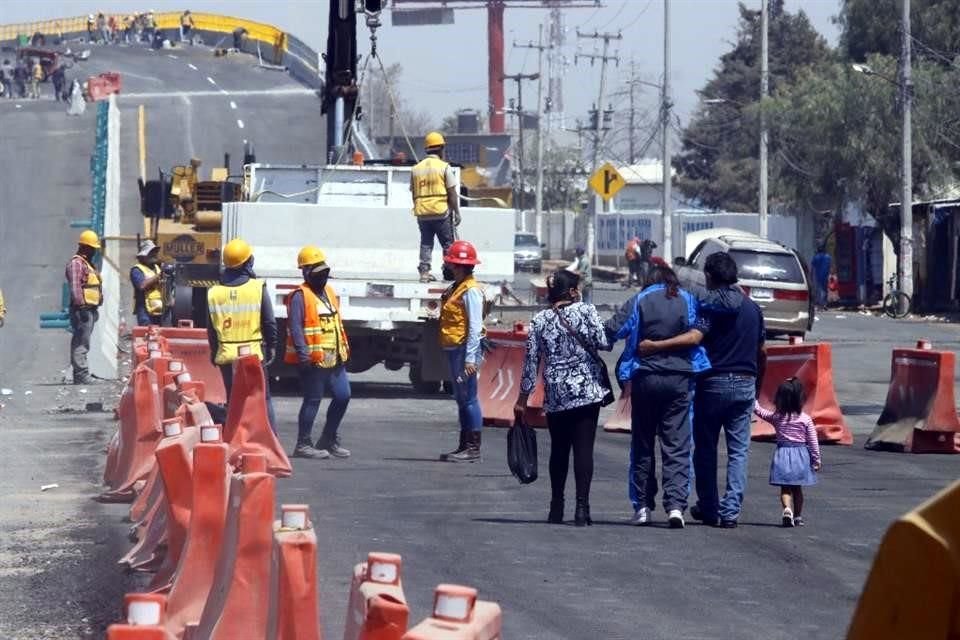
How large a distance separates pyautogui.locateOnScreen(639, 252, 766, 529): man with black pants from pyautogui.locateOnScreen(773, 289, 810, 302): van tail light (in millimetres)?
21848

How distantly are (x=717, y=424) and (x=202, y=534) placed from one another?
175 inches

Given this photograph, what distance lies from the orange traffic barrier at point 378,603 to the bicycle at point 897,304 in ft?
127

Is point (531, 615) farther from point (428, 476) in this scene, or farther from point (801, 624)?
point (428, 476)

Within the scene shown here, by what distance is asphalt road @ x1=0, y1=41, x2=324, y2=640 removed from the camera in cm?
932

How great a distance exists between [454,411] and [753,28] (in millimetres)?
68990

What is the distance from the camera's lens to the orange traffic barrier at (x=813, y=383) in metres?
16.7

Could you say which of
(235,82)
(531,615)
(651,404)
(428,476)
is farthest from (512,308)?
(235,82)

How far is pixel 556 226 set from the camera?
88750 mm

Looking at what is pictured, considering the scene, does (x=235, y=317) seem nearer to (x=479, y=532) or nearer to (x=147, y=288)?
(x=479, y=532)

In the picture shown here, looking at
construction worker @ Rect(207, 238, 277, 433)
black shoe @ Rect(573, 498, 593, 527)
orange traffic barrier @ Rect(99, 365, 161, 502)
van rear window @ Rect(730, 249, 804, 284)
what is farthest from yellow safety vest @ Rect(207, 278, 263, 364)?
van rear window @ Rect(730, 249, 804, 284)

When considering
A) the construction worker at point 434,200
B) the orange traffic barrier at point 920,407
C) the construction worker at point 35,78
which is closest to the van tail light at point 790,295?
the construction worker at point 434,200

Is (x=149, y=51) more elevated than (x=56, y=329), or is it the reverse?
(x=149, y=51)

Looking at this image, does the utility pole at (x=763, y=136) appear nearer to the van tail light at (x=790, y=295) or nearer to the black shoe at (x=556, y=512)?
the van tail light at (x=790, y=295)

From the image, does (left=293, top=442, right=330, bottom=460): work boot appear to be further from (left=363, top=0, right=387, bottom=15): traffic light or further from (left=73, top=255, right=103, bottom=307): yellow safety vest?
(left=363, top=0, right=387, bottom=15): traffic light
